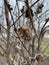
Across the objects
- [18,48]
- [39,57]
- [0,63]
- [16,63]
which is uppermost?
[39,57]

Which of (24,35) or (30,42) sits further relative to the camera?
(30,42)

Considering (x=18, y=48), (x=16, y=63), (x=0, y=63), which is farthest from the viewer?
(x=0, y=63)

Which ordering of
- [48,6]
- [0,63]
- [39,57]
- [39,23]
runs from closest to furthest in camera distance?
[39,57] < [39,23] < [48,6] < [0,63]

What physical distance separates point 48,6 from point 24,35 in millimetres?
1156

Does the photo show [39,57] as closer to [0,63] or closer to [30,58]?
[30,58]

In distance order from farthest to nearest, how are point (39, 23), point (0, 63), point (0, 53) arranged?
point (0, 63) → point (39, 23) → point (0, 53)

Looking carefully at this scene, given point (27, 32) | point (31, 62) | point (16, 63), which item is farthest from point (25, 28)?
point (16, 63)

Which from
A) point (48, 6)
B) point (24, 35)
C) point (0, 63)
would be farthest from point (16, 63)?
point (0, 63)

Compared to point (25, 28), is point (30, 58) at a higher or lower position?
lower

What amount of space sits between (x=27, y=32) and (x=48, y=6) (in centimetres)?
117

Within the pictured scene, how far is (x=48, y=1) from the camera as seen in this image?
183 centimetres

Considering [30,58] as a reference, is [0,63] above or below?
below

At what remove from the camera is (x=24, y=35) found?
0.65 m

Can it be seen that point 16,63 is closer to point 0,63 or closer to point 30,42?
point 30,42
